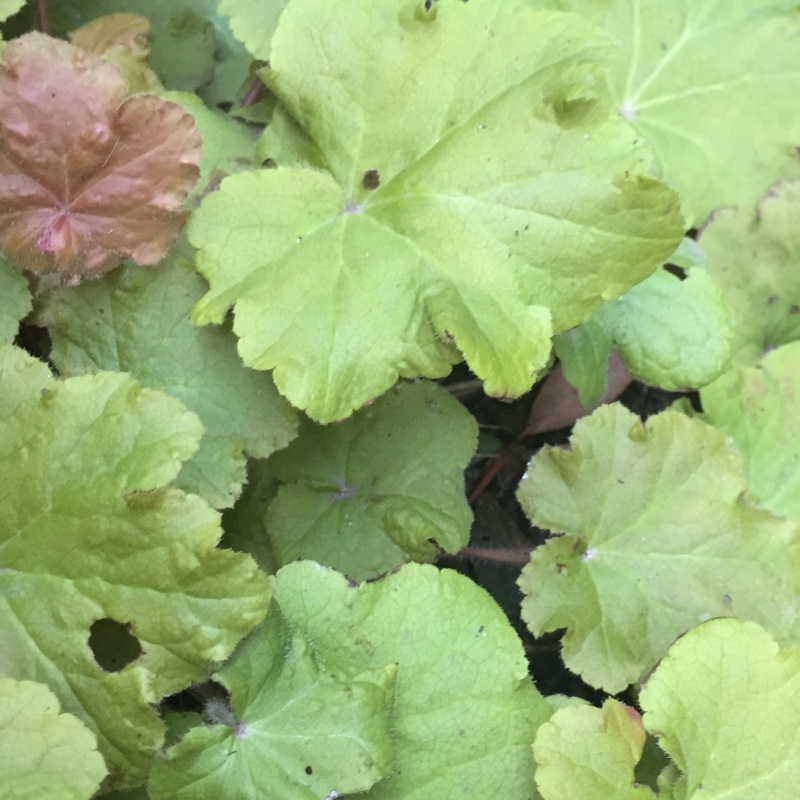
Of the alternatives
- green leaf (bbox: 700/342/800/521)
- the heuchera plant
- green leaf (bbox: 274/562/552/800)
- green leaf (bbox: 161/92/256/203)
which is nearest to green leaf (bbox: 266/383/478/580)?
the heuchera plant

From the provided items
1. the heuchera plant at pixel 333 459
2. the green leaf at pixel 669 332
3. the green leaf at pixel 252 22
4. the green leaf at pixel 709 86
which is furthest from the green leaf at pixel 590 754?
the green leaf at pixel 252 22

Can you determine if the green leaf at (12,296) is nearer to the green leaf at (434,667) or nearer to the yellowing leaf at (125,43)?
the yellowing leaf at (125,43)

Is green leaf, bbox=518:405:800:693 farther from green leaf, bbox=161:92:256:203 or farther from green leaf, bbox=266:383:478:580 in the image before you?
green leaf, bbox=161:92:256:203

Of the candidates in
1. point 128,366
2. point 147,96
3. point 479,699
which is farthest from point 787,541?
point 147,96

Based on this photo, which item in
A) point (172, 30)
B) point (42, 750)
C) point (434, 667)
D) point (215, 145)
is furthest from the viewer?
point (172, 30)

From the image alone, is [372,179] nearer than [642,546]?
Yes

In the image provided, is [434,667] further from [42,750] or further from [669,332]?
[669,332]

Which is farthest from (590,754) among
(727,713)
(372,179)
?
(372,179)

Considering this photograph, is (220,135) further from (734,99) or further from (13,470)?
(734,99)
